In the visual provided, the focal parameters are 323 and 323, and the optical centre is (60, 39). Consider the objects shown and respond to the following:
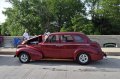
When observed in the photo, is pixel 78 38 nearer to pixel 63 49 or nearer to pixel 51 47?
pixel 63 49

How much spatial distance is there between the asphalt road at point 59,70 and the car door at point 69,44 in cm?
46

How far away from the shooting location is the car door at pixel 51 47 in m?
14.8

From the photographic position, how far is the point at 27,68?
527 inches

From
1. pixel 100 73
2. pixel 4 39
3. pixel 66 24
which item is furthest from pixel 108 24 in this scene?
pixel 100 73

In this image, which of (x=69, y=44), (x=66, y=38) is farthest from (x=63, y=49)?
(x=66, y=38)

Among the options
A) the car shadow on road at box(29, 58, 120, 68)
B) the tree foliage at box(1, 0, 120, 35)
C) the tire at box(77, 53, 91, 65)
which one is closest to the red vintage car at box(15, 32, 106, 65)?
the tire at box(77, 53, 91, 65)

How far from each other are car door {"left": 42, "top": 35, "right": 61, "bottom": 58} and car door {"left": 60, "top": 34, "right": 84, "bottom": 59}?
0.71 feet

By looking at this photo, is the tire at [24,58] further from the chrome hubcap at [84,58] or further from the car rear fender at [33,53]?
the chrome hubcap at [84,58]

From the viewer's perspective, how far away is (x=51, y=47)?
48.7 ft

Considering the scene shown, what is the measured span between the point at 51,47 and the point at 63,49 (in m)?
0.57

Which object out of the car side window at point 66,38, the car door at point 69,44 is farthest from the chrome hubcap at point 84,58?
the car side window at point 66,38

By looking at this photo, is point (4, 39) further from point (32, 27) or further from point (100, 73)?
point (32, 27)

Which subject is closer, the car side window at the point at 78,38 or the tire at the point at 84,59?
the tire at the point at 84,59

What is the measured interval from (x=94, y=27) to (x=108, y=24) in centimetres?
236
